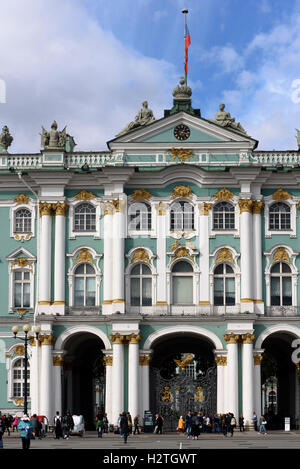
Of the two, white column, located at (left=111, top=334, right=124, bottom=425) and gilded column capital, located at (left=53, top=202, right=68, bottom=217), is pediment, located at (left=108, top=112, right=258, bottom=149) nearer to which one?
gilded column capital, located at (left=53, top=202, right=68, bottom=217)

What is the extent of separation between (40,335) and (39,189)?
9.54m

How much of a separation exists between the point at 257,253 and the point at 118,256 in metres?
8.75

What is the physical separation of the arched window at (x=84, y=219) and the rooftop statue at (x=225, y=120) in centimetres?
1063

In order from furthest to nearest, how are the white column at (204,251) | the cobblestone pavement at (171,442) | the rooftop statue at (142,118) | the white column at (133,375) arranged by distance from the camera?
the rooftop statue at (142,118) → the white column at (204,251) → the white column at (133,375) → the cobblestone pavement at (171,442)

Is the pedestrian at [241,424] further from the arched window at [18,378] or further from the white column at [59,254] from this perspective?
the arched window at [18,378]

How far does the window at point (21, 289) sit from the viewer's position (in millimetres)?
65625

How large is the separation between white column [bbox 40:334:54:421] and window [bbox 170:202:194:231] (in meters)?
10.6

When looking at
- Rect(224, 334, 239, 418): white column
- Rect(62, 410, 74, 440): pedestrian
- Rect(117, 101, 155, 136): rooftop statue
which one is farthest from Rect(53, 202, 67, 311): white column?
Rect(224, 334, 239, 418): white column

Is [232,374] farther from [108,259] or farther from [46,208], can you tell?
[46,208]

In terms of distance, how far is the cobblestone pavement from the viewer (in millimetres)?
45844

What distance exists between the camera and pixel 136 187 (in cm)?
6575

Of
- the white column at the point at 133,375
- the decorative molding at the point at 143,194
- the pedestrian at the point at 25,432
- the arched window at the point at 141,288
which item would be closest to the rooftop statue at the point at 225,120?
the decorative molding at the point at 143,194

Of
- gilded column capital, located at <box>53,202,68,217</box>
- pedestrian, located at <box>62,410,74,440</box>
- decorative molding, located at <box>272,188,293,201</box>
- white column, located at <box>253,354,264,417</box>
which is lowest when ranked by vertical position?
pedestrian, located at <box>62,410,74,440</box>
